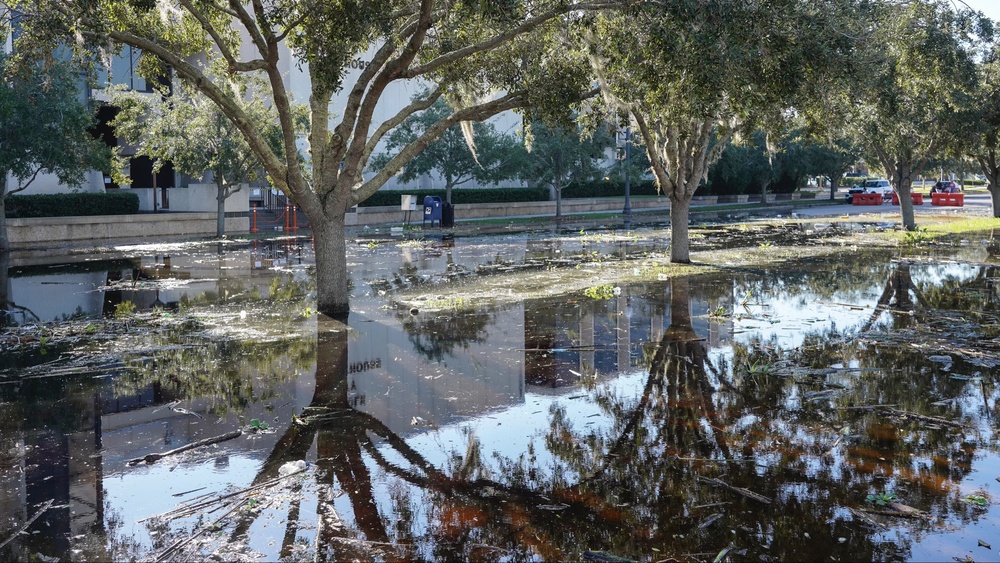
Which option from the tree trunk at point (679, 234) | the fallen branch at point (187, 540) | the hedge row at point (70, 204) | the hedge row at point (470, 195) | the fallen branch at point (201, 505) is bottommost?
the fallen branch at point (187, 540)

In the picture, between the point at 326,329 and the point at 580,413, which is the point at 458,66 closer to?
the point at 326,329

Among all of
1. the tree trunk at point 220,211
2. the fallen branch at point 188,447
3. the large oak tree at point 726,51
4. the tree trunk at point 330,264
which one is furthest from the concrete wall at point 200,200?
the fallen branch at point 188,447

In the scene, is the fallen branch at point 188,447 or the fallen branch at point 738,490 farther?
the fallen branch at point 188,447

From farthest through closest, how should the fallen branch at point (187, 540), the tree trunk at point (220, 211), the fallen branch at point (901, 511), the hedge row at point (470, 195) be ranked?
the hedge row at point (470, 195) → the tree trunk at point (220, 211) → the fallen branch at point (901, 511) → the fallen branch at point (187, 540)

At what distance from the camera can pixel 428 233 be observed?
34406 millimetres

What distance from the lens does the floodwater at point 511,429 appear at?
5883mm

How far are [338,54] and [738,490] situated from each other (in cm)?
916

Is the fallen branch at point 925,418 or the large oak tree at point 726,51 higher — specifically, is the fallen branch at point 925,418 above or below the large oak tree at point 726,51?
below

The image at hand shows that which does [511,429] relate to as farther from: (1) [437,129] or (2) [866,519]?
(1) [437,129]

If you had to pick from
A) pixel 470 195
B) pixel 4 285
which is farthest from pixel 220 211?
pixel 470 195

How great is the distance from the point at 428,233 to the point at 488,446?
88.5 ft

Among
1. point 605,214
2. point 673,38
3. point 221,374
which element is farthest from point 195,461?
point 605,214

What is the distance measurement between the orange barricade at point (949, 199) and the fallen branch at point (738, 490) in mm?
55490

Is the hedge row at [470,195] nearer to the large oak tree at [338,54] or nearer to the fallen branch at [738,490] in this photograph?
the large oak tree at [338,54]
